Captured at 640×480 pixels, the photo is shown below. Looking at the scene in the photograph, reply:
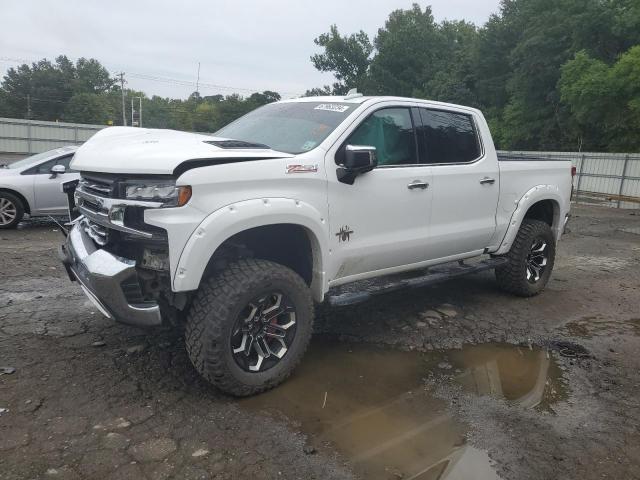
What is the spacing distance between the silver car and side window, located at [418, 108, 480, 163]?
21.8 ft

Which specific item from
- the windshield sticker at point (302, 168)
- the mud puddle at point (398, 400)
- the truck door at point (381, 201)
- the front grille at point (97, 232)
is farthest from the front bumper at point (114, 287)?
the truck door at point (381, 201)

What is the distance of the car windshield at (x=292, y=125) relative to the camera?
13.1 feet

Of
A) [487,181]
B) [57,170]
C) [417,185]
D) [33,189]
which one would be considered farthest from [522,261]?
[33,189]

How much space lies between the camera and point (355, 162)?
12.0 feet

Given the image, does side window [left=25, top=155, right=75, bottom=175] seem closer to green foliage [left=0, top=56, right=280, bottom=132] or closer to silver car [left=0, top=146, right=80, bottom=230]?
silver car [left=0, top=146, right=80, bottom=230]

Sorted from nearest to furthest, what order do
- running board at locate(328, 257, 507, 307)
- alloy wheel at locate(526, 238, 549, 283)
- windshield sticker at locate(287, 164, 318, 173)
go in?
windshield sticker at locate(287, 164, 318, 173) < running board at locate(328, 257, 507, 307) < alloy wheel at locate(526, 238, 549, 283)

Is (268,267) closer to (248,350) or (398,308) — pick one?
(248,350)

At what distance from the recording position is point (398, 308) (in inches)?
215

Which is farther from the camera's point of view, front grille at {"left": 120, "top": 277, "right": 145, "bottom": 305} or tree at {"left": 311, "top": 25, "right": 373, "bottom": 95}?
tree at {"left": 311, "top": 25, "right": 373, "bottom": 95}

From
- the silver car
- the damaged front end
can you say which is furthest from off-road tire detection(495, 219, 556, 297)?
the silver car

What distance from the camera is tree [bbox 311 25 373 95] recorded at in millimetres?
68688

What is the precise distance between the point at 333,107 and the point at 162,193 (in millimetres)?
1802

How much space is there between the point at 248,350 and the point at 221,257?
25.4 inches

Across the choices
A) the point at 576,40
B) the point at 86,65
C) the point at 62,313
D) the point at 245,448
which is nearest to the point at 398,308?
the point at 245,448
